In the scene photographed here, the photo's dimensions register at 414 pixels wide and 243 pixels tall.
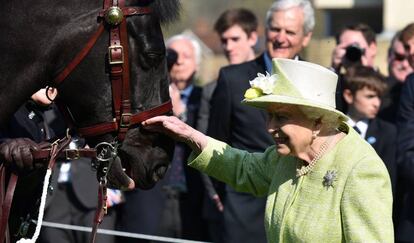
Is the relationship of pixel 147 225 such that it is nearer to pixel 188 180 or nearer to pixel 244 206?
pixel 188 180

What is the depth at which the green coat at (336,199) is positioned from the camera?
14.1 ft

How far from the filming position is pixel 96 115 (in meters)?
4.67

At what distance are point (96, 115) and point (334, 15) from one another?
11.0 meters

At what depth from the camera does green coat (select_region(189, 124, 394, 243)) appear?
169 inches

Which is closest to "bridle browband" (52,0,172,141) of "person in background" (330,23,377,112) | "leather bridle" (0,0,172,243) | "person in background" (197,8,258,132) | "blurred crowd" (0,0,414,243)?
"leather bridle" (0,0,172,243)

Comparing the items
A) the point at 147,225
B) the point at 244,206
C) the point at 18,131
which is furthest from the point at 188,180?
the point at 18,131

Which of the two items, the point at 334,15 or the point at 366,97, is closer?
the point at 366,97

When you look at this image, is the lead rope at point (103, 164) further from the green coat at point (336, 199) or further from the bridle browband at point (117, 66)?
the green coat at point (336, 199)

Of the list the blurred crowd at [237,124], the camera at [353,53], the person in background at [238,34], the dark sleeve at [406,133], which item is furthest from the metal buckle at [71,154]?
the person in background at [238,34]

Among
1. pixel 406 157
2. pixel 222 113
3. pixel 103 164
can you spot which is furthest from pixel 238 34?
pixel 103 164

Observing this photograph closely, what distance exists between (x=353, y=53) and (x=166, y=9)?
3.46 m

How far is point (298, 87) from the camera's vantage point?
444cm

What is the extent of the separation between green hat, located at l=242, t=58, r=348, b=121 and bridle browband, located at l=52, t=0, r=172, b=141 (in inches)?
21.2

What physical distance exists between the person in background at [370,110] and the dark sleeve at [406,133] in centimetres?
49
